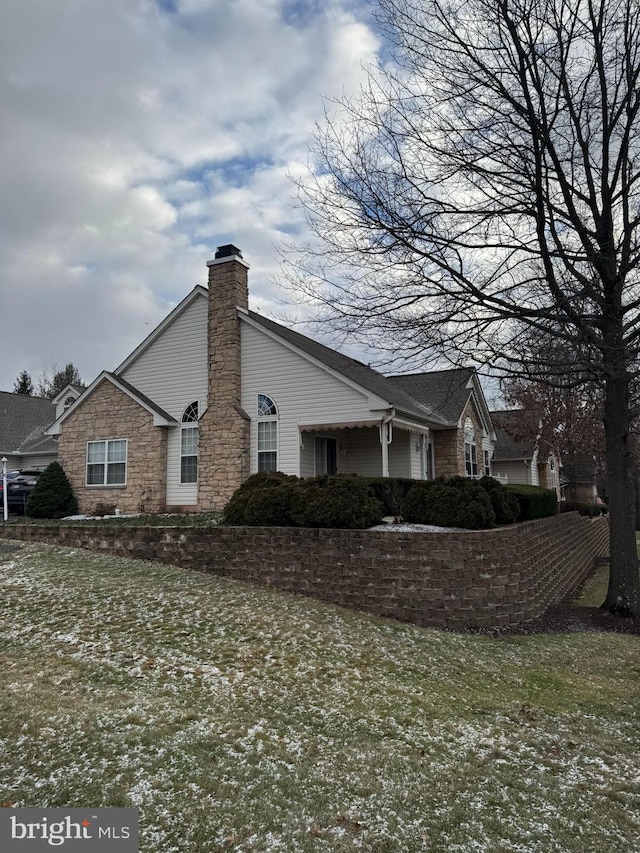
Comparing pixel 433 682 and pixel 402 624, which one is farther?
pixel 402 624

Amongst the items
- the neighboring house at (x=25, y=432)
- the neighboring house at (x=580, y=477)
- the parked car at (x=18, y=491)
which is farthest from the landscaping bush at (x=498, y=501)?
the neighboring house at (x=580, y=477)

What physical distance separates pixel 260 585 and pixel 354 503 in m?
2.23

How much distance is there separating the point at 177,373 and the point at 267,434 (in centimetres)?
364

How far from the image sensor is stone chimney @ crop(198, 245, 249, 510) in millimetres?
15742

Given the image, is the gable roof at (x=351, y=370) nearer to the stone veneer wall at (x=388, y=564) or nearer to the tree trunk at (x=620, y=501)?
the stone veneer wall at (x=388, y=564)

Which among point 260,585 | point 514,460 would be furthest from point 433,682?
point 514,460

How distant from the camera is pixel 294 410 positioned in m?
15.5

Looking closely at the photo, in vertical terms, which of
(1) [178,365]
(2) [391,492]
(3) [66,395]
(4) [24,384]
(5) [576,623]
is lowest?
(5) [576,623]

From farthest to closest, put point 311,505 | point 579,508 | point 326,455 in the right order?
1. point 579,508
2. point 326,455
3. point 311,505

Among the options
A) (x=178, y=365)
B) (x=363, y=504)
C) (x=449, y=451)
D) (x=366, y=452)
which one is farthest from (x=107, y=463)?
(x=449, y=451)

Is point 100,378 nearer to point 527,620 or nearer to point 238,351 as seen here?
point 238,351

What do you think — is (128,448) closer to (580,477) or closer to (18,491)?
(18,491)

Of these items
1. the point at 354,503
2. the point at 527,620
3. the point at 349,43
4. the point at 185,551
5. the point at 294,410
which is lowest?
the point at 527,620

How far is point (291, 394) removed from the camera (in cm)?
1559
